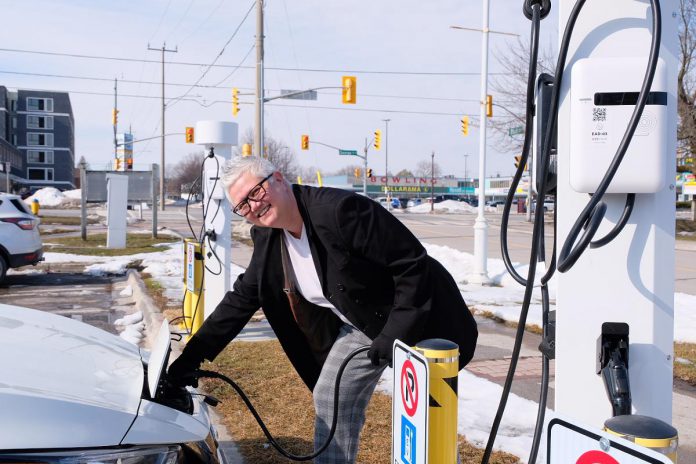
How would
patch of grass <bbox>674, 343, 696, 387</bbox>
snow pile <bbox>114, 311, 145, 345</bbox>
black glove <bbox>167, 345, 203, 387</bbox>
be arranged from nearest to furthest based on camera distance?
black glove <bbox>167, 345, 203, 387</bbox>
patch of grass <bbox>674, 343, 696, 387</bbox>
snow pile <bbox>114, 311, 145, 345</bbox>

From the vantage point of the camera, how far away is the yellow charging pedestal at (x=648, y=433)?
53.1 inches

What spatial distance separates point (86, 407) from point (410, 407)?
1.01 metres

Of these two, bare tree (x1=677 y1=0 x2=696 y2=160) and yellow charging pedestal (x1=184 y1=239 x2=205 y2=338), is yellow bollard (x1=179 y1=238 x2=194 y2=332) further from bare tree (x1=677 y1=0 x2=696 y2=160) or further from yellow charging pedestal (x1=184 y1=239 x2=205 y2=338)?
bare tree (x1=677 y1=0 x2=696 y2=160)

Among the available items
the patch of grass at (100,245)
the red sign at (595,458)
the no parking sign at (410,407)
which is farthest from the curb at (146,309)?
the red sign at (595,458)

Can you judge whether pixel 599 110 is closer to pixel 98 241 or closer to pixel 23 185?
pixel 98 241

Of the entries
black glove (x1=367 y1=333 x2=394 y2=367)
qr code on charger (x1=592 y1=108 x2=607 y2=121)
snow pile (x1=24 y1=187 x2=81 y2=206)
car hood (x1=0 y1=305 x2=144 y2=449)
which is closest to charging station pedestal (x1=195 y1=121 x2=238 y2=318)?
car hood (x1=0 y1=305 x2=144 y2=449)

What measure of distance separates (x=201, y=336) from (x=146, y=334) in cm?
485

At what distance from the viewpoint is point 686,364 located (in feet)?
19.5

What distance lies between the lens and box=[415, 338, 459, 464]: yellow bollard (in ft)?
6.42

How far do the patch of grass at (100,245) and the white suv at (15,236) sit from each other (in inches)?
174

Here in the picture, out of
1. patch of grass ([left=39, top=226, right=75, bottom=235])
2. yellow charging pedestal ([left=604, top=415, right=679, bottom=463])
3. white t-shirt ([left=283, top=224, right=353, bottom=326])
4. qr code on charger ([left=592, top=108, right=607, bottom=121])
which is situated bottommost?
patch of grass ([left=39, top=226, right=75, bottom=235])

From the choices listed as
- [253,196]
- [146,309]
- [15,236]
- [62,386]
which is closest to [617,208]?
[253,196]

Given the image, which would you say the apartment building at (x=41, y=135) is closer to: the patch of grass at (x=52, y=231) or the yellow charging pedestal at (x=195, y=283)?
the patch of grass at (x=52, y=231)

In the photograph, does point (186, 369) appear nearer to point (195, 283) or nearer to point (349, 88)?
point (195, 283)
